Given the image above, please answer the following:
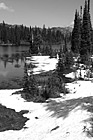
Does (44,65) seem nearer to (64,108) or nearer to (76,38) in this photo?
(76,38)

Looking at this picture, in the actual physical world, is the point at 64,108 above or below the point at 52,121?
above

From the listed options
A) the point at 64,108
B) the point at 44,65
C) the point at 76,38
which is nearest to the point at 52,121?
the point at 64,108

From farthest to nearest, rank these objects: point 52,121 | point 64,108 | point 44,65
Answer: point 44,65 < point 64,108 < point 52,121

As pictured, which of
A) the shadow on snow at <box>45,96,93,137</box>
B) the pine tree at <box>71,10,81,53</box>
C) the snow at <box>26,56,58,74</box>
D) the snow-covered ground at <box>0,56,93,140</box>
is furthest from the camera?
the pine tree at <box>71,10,81,53</box>

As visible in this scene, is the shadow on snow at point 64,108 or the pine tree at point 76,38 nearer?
the shadow on snow at point 64,108

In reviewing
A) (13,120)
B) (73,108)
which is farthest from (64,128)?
(13,120)

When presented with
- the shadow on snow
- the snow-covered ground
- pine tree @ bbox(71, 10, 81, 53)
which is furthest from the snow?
the shadow on snow

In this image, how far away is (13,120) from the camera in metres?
10.9

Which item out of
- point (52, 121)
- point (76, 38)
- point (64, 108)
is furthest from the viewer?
point (76, 38)

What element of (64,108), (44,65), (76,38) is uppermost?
(76,38)

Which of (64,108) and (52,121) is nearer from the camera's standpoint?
(52,121)

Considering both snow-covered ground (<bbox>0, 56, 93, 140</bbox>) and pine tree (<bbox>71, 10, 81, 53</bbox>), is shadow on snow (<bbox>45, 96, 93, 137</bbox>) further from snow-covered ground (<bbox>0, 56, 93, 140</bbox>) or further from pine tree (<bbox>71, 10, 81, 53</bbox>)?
pine tree (<bbox>71, 10, 81, 53</bbox>)

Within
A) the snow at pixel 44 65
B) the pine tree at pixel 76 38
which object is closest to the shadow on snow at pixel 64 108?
the snow at pixel 44 65

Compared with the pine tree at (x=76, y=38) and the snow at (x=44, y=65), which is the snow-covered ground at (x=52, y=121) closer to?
the snow at (x=44, y=65)
